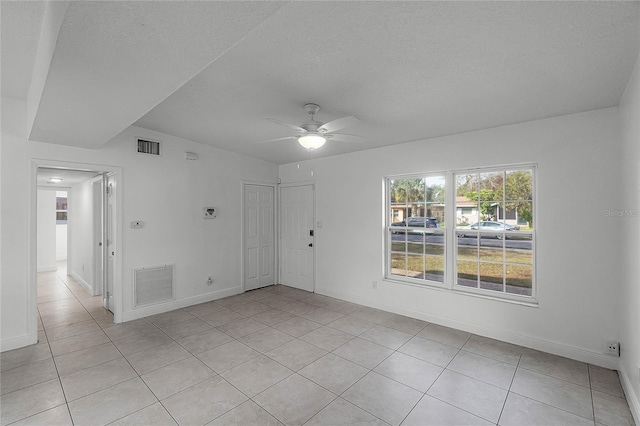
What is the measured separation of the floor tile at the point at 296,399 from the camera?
2189mm

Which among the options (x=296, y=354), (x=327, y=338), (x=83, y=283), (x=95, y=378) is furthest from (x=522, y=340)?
(x=83, y=283)

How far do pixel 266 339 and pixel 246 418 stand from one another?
1.36 meters

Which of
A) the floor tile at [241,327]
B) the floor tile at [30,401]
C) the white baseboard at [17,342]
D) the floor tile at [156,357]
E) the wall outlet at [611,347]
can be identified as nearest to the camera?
the floor tile at [30,401]

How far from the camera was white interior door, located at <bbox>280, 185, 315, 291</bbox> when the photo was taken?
559 cm

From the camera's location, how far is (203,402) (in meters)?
2.34

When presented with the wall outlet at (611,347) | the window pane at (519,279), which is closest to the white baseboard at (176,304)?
the window pane at (519,279)

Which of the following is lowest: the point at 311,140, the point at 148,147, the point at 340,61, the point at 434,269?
the point at 434,269

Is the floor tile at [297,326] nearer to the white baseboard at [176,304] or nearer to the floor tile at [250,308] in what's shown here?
the floor tile at [250,308]

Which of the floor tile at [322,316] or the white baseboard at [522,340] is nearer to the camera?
the white baseboard at [522,340]

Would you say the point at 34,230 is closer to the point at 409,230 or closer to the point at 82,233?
the point at 82,233

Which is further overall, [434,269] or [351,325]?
[434,269]

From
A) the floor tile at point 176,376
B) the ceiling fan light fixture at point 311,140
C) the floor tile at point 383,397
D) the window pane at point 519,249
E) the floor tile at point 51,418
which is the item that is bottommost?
the floor tile at point 383,397

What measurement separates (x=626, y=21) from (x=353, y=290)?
13.9 ft

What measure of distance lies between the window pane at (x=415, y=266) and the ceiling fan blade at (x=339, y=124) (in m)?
2.46
